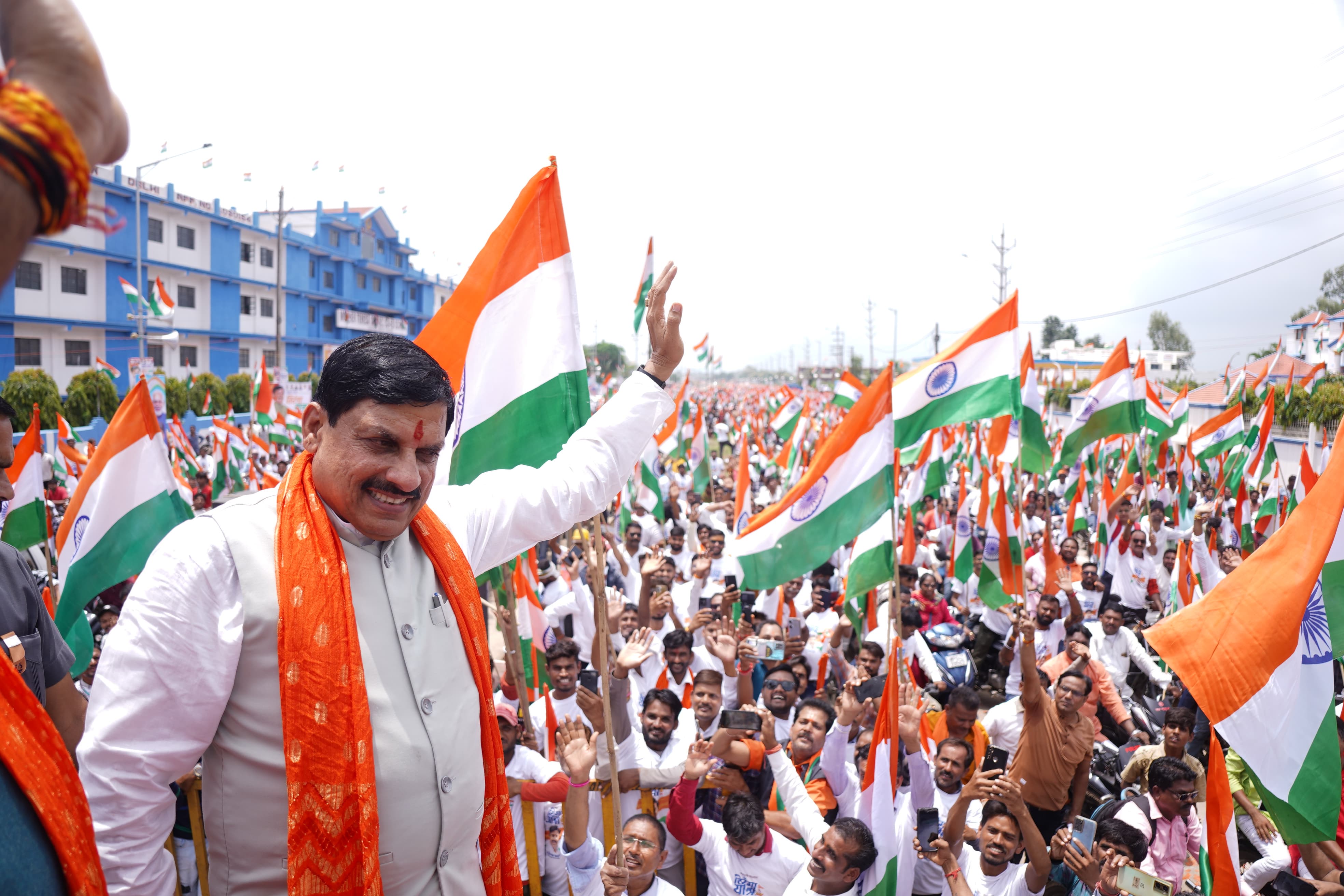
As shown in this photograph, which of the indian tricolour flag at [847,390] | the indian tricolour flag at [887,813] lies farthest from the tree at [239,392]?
the indian tricolour flag at [887,813]

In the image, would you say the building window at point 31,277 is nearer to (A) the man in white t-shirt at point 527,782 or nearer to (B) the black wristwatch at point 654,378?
(A) the man in white t-shirt at point 527,782

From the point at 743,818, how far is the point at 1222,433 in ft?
34.7

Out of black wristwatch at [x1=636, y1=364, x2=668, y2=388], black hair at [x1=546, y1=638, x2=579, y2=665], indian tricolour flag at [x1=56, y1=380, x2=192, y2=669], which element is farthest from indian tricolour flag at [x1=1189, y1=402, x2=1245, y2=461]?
indian tricolour flag at [x1=56, y1=380, x2=192, y2=669]

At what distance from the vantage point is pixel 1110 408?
952cm

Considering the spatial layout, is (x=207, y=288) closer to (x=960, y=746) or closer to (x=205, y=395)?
(x=205, y=395)

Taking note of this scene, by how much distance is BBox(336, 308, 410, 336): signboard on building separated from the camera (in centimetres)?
4466

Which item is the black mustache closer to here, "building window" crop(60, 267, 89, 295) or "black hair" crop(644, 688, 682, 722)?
"black hair" crop(644, 688, 682, 722)

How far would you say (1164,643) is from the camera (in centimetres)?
326

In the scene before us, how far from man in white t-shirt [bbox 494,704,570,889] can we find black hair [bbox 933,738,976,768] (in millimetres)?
2132

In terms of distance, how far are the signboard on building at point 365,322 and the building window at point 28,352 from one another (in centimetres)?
1602

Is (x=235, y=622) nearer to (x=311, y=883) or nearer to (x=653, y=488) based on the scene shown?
(x=311, y=883)

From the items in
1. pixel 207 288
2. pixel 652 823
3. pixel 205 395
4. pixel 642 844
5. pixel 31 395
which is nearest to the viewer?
pixel 642 844

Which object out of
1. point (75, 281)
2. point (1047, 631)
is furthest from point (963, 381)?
point (75, 281)

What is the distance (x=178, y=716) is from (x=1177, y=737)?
5.11 m
